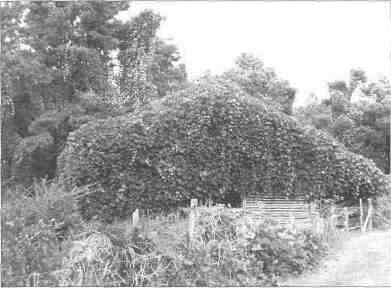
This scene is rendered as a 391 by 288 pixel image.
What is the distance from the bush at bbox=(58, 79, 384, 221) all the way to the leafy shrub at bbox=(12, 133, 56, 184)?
3.14 metres

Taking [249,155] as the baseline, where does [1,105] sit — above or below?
above

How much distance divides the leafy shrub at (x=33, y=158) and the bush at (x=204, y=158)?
10.3 feet

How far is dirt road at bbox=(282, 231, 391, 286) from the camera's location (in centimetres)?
827

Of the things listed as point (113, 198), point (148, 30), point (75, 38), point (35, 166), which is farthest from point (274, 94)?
point (113, 198)

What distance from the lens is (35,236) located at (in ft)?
23.3

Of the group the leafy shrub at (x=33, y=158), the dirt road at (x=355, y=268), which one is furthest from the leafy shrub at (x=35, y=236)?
the leafy shrub at (x=33, y=158)

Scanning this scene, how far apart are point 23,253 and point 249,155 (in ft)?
27.7

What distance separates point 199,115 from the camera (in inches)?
561

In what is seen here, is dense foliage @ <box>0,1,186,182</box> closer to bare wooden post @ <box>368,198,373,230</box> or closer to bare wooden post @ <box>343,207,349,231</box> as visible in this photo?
bare wooden post @ <box>343,207,349,231</box>

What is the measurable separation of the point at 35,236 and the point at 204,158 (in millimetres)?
7468

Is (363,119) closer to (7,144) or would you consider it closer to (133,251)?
(7,144)

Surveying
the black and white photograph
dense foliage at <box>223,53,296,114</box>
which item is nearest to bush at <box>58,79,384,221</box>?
the black and white photograph

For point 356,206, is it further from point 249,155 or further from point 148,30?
point 148,30

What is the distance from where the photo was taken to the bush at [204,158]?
13.5 meters
